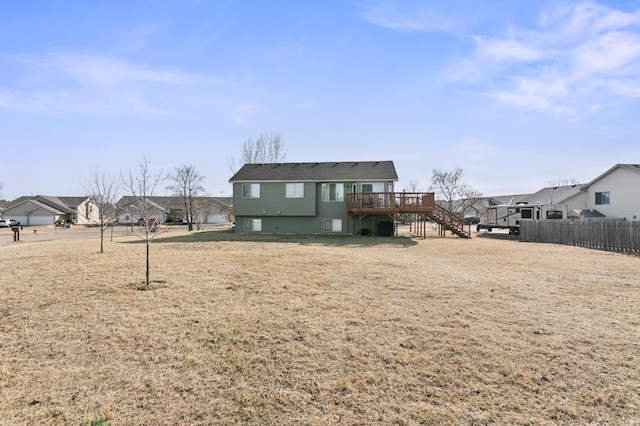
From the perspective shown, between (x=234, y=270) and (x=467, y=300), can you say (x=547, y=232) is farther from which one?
(x=234, y=270)

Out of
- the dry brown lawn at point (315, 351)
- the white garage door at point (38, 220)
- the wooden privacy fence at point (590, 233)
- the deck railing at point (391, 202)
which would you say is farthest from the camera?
the white garage door at point (38, 220)

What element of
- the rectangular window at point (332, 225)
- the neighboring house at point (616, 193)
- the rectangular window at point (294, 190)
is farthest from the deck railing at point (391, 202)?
the neighboring house at point (616, 193)

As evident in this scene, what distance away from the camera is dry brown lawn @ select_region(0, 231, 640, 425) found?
343 cm

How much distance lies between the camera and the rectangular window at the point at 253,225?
79.5 feet

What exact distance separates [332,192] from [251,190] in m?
5.86

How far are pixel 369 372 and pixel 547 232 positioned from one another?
71.8 ft

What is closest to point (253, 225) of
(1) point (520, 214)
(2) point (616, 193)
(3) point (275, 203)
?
(3) point (275, 203)

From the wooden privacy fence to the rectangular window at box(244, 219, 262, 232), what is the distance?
1825 cm

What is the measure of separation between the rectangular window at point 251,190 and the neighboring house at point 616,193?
100ft

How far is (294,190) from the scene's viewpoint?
23422 millimetres

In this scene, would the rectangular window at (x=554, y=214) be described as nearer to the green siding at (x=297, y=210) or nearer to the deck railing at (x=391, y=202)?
the deck railing at (x=391, y=202)

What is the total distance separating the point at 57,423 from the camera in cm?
323

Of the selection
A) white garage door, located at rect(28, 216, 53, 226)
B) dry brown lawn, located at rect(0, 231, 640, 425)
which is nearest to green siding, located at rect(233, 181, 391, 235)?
dry brown lawn, located at rect(0, 231, 640, 425)

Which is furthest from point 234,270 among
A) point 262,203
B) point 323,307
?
point 262,203
